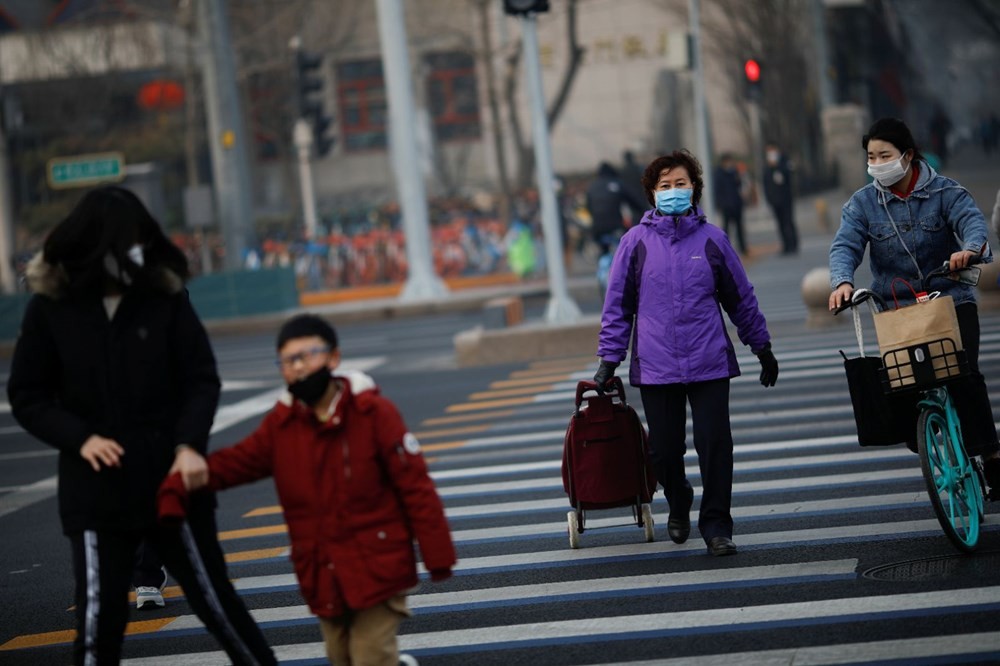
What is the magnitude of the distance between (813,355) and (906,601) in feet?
28.2

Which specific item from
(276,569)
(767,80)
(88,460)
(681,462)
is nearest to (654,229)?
(681,462)

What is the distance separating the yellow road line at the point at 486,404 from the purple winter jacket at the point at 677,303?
6326 millimetres

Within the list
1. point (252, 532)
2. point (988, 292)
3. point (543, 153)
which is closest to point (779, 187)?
point (988, 292)

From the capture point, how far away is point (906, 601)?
6.27 meters


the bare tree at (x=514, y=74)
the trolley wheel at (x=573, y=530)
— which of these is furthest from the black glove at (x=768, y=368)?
the bare tree at (x=514, y=74)

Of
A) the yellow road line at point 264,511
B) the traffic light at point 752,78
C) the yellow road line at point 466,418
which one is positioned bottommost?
the yellow road line at point 264,511

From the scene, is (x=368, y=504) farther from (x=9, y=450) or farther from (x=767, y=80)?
(x=767, y=80)

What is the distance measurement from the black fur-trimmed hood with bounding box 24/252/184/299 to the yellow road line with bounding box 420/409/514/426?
8.19 m

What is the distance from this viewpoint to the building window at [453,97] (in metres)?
57.0

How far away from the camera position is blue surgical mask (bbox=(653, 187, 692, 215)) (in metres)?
7.45

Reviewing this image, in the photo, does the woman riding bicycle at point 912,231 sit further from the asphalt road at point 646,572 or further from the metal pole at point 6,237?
the metal pole at point 6,237

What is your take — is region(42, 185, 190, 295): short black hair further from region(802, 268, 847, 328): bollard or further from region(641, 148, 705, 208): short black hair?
region(802, 268, 847, 328): bollard

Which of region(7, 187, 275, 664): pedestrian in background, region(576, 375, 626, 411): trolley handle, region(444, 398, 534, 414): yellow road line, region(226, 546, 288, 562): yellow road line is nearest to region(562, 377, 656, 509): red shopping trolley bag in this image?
region(576, 375, 626, 411): trolley handle

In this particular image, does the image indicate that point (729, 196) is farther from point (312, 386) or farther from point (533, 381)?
point (312, 386)
